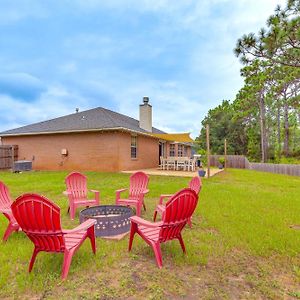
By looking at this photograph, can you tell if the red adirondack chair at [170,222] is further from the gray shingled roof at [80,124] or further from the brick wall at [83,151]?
the brick wall at [83,151]

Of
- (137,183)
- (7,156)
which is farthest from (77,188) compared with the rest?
(7,156)

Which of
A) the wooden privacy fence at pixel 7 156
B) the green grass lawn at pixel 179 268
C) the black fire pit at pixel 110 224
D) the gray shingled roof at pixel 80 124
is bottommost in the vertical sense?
the green grass lawn at pixel 179 268

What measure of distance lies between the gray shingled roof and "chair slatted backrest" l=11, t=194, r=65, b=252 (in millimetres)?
11575

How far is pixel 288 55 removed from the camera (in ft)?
18.9

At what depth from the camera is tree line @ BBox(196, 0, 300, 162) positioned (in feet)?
17.5

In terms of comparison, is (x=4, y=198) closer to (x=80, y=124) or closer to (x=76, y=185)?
(x=76, y=185)

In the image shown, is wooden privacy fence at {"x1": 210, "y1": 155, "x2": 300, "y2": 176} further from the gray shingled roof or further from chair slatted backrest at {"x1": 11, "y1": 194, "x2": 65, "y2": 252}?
chair slatted backrest at {"x1": 11, "y1": 194, "x2": 65, "y2": 252}

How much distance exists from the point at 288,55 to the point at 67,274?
20.9ft

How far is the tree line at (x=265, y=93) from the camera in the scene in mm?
5320

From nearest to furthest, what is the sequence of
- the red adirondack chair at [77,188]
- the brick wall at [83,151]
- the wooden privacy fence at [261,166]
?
the red adirondack chair at [77,188], the brick wall at [83,151], the wooden privacy fence at [261,166]

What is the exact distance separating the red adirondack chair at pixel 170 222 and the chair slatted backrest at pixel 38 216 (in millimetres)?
1129

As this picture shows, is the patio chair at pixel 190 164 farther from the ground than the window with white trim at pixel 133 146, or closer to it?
closer to it

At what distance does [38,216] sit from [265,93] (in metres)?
28.9

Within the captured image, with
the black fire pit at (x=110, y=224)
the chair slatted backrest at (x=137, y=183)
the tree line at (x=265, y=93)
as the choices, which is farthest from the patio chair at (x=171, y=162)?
the black fire pit at (x=110, y=224)
